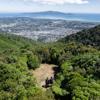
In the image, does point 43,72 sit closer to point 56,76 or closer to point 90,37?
point 56,76

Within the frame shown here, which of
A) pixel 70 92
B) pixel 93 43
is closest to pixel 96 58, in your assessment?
pixel 70 92

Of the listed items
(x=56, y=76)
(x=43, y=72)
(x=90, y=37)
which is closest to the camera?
(x=56, y=76)

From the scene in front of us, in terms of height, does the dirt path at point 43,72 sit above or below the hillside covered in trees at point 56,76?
below

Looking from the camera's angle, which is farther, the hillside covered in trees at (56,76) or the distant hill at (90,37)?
the distant hill at (90,37)

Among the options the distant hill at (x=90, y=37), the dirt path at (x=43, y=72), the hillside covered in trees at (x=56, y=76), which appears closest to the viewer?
the hillside covered in trees at (x=56, y=76)

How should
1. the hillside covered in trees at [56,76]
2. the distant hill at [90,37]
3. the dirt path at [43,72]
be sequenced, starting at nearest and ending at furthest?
the hillside covered in trees at [56,76] → the dirt path at [43,72] → the distant hill at [90,37]

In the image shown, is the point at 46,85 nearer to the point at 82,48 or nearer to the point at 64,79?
the point at 64,79

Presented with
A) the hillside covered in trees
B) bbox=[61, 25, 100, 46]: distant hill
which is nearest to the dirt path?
the hillside covered in trees

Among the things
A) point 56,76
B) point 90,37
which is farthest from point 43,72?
point 90,37

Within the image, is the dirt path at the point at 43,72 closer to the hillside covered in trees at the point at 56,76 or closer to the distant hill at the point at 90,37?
the hillside covered in trees at the point at 56,76

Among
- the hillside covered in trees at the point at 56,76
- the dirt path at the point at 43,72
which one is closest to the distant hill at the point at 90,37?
the hillside covered in trees at the point at 56,76
